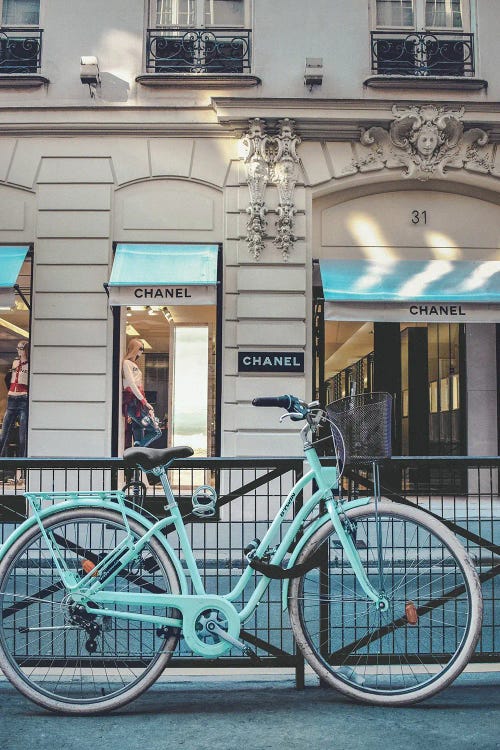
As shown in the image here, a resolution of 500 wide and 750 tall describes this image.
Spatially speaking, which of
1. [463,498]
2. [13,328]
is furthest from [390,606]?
[13,328]

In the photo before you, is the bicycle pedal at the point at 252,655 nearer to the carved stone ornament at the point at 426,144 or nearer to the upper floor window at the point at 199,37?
the carved stone ornament at the point at 426,144

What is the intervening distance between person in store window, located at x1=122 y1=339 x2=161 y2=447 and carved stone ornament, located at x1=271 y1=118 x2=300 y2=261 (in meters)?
2.71

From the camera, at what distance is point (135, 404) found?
12500mm

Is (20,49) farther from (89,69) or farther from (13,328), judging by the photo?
(13,328)

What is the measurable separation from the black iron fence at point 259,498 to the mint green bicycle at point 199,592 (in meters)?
0.28

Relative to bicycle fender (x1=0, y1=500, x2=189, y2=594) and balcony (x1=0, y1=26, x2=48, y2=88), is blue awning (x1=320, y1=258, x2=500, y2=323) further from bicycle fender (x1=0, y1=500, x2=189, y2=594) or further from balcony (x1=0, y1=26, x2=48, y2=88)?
bicycle fender (x1=0, y1=500, x2=189, y2=594)

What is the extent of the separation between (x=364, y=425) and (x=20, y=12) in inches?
460

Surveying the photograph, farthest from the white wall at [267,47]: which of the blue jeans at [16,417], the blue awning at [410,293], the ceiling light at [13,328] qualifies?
the blue jeans at [16,417]

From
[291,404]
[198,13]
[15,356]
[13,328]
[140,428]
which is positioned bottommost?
[291,404]

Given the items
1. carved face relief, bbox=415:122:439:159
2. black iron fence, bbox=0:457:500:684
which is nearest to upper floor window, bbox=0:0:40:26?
carved face relief, bbox=415:122:439:159

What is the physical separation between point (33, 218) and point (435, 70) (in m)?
6.62

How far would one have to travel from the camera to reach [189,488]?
13.9ft

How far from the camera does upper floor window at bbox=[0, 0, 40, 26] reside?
1287 cm

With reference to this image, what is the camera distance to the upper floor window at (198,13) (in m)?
12.8
